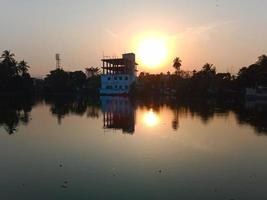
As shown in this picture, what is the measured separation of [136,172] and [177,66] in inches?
4070

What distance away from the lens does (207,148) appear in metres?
19.5

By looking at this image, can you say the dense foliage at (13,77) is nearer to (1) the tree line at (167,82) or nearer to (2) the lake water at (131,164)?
(1) the tree line at (167,82)

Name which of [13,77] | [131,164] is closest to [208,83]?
[13,77]

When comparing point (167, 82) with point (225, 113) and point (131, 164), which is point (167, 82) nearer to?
point (225, 113)

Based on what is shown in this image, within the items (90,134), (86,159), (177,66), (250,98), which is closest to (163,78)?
(177,66)

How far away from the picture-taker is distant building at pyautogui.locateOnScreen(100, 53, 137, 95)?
104812 millimetres

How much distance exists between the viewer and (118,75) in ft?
347

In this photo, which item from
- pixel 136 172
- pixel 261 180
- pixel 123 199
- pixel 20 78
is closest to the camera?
pixel 123 199

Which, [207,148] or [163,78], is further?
[163,78]

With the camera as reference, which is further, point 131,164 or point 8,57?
point 8,57

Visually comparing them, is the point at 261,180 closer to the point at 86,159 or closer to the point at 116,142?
the point at 86,159

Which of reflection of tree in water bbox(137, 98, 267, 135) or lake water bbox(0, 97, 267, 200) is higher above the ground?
lake water bbox(0, 97, 267, 200)

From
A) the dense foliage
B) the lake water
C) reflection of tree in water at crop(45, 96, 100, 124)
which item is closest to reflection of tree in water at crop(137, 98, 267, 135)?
the lake water

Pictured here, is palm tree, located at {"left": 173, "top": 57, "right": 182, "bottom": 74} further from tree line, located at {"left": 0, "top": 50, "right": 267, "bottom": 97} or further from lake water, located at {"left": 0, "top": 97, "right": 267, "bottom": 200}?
lake water, located at {"left": 0, "top": 97, "right": 267, "bottom": 200}
